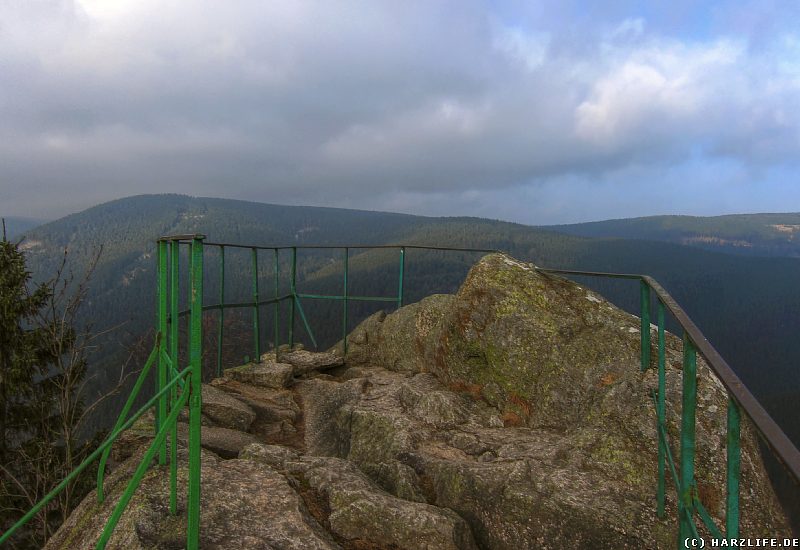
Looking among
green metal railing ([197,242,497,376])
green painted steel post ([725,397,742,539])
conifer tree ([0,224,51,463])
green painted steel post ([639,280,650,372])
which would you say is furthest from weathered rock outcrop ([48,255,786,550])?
conifer tree ([0,224,51,463])

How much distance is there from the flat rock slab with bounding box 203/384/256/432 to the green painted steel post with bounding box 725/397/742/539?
22.6 ft

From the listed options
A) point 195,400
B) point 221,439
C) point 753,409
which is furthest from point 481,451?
point 753,409

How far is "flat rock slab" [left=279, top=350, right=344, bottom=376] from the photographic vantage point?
10359 mm

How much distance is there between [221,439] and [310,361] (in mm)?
4255

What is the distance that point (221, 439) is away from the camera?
6.39 m

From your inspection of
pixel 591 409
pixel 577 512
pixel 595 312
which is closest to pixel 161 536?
pixel 577 512

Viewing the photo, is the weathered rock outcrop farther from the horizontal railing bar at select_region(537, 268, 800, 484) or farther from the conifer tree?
the conifer tree

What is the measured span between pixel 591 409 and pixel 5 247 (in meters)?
16.2

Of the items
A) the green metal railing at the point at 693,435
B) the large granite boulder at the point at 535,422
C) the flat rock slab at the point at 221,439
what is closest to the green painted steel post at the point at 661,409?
the green metal railing at the point at 693,435

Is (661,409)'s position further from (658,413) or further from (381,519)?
(381,519)

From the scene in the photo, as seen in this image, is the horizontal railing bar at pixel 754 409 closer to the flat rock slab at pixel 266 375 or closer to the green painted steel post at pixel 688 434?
the green painted steel post at pixel 688 434

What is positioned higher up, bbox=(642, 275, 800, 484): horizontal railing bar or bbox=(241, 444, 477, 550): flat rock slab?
bbox=(642, 275, 800, 484): horizontal railing bar

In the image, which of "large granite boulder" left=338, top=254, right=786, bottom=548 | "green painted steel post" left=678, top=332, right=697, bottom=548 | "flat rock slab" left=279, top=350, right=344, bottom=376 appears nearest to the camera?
"green painted steel post" left=678, top=332, right=697, bottom=548

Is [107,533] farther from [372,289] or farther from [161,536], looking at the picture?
[372,289]
